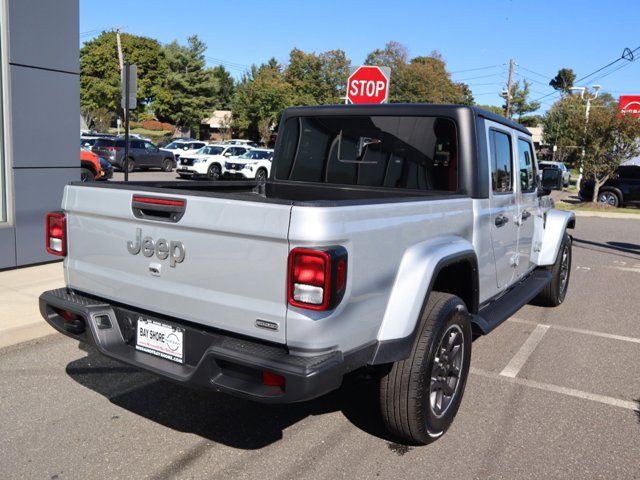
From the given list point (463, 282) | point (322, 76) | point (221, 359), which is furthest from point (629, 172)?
point (322, 76)

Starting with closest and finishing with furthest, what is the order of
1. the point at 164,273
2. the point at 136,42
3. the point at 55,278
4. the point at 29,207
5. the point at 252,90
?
1. the point at 164,273
2. the point at 55,278
3. the point at 29,207
4. the point at 252,90
5. the point at 136,42

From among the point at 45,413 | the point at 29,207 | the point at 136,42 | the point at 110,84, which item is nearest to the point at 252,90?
the point at 110,84

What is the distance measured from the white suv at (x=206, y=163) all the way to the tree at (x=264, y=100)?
102ft

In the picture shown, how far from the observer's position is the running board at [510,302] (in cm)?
425

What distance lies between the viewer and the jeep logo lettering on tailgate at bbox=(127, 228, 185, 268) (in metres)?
3.11

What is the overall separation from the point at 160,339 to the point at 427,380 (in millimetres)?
1480

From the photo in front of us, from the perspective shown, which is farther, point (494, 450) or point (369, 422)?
point (369, 422)

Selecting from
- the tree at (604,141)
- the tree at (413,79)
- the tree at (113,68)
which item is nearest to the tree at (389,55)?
the tree at (413,79)

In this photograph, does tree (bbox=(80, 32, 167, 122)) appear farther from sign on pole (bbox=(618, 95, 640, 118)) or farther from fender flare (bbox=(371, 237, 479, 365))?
fender flare (bbox=(371, 237, 479, 365))

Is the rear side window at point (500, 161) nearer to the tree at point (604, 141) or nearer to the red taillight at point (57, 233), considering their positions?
the red taillight at point (57, 233)

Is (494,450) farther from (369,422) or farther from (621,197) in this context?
(621,197)

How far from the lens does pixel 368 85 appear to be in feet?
34.5

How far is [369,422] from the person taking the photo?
392cm

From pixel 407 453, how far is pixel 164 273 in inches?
68.4
